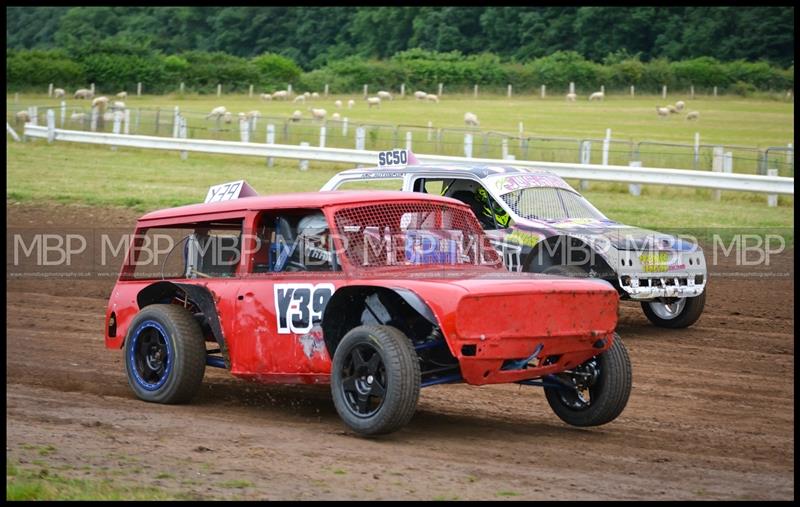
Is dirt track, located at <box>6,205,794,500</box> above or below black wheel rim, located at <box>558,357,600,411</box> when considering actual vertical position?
below

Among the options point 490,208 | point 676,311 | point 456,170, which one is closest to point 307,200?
point 490,208

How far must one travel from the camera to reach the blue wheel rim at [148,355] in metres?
9.50

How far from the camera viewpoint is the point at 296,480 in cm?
683

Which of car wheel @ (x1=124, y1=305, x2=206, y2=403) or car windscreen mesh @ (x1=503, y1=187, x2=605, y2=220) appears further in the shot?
car windscreen mesh @ (x1=503, y1=187, x2=605, y2=220)

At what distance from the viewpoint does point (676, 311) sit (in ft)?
46.9

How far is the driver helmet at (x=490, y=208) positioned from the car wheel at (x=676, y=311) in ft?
6.71

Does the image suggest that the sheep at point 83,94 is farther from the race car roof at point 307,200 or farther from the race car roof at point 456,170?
the race car roof at point 307,200

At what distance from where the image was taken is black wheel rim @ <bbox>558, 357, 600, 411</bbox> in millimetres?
8609

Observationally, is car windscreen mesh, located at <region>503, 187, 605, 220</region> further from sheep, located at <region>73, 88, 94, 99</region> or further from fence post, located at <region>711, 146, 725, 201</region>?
sheep, located at <region>73, 88, 94, 99</region>

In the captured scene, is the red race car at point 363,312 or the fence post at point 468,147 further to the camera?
the fence post at point 468,147

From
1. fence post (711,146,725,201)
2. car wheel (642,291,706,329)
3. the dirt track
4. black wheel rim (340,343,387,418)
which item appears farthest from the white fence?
black wheel rim (340,343,387,418)

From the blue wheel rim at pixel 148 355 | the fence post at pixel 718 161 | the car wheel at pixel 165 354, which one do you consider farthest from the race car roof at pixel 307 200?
the fence post at pixel 718 161

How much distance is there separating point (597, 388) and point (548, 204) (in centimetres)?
599

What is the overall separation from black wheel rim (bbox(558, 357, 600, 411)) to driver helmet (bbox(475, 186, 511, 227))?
527cm
